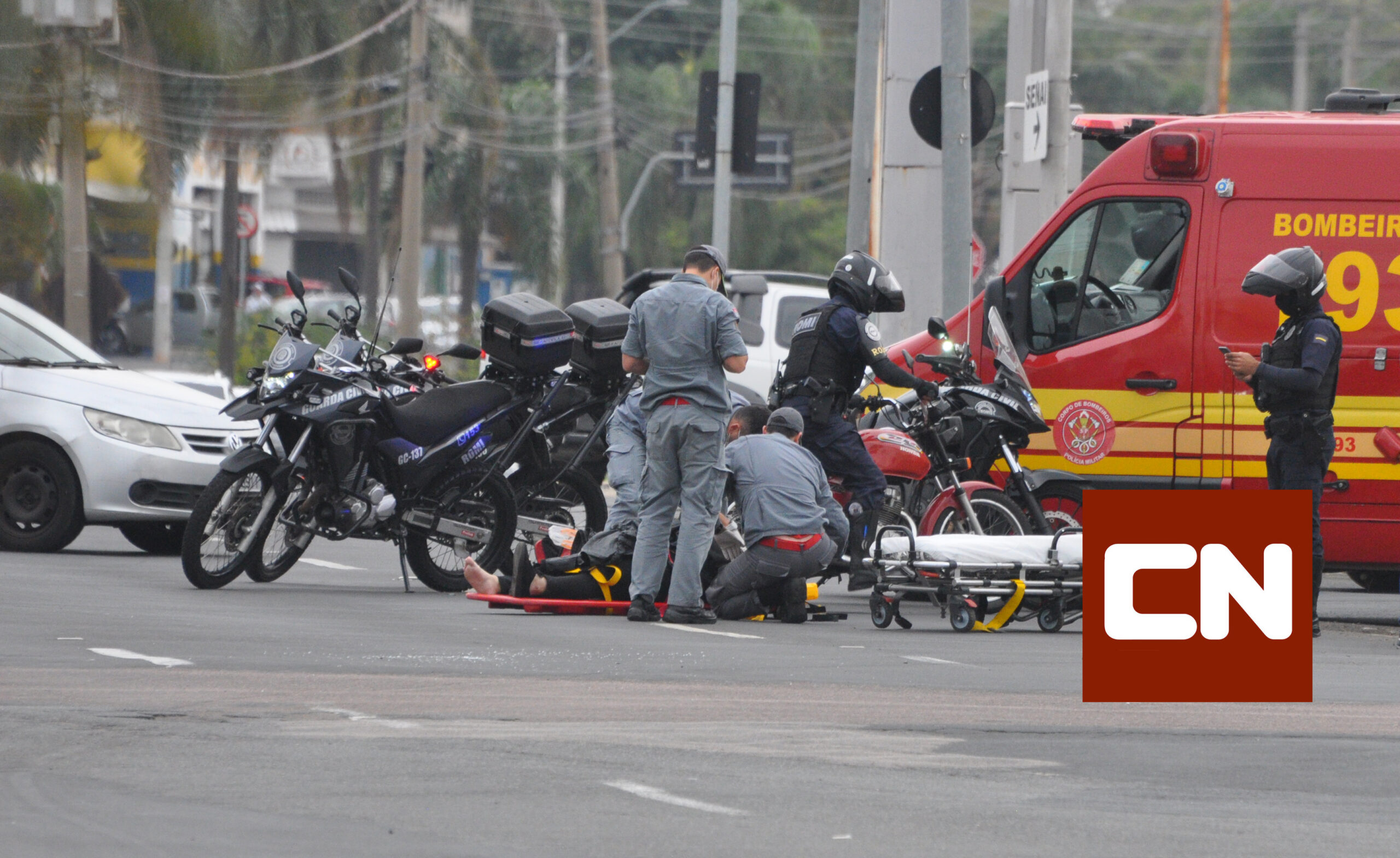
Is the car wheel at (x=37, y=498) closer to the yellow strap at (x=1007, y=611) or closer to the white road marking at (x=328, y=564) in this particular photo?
the white road marking at (x=328, y=564)

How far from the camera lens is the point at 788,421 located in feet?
33.7

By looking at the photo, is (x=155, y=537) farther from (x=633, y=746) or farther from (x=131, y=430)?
(x=633, y=746)

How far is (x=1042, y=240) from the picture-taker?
37.0 feet

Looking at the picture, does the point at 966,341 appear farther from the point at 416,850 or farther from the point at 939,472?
the point at 416,850

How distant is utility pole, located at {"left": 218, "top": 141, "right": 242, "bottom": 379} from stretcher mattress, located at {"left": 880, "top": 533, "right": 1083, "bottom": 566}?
30994 mm

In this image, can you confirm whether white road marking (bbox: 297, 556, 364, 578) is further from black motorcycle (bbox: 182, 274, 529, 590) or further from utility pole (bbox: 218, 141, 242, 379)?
utility pole (bbox: 218, 141, 242, 379)

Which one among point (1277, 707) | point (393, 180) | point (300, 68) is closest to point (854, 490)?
point (1277, 707)

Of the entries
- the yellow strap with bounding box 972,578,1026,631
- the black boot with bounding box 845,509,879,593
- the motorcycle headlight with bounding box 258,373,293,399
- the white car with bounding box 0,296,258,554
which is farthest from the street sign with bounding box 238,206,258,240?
the yellow strap with bounding box 972,578,1026,631

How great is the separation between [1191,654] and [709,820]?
3.19 meters

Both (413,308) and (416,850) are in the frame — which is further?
(413,308)

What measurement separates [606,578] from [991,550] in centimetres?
191

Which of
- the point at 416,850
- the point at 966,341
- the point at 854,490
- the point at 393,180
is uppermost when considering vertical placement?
the point at 393,180

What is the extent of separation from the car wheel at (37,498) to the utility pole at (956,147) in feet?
19.8

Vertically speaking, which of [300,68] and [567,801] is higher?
[300,68]
